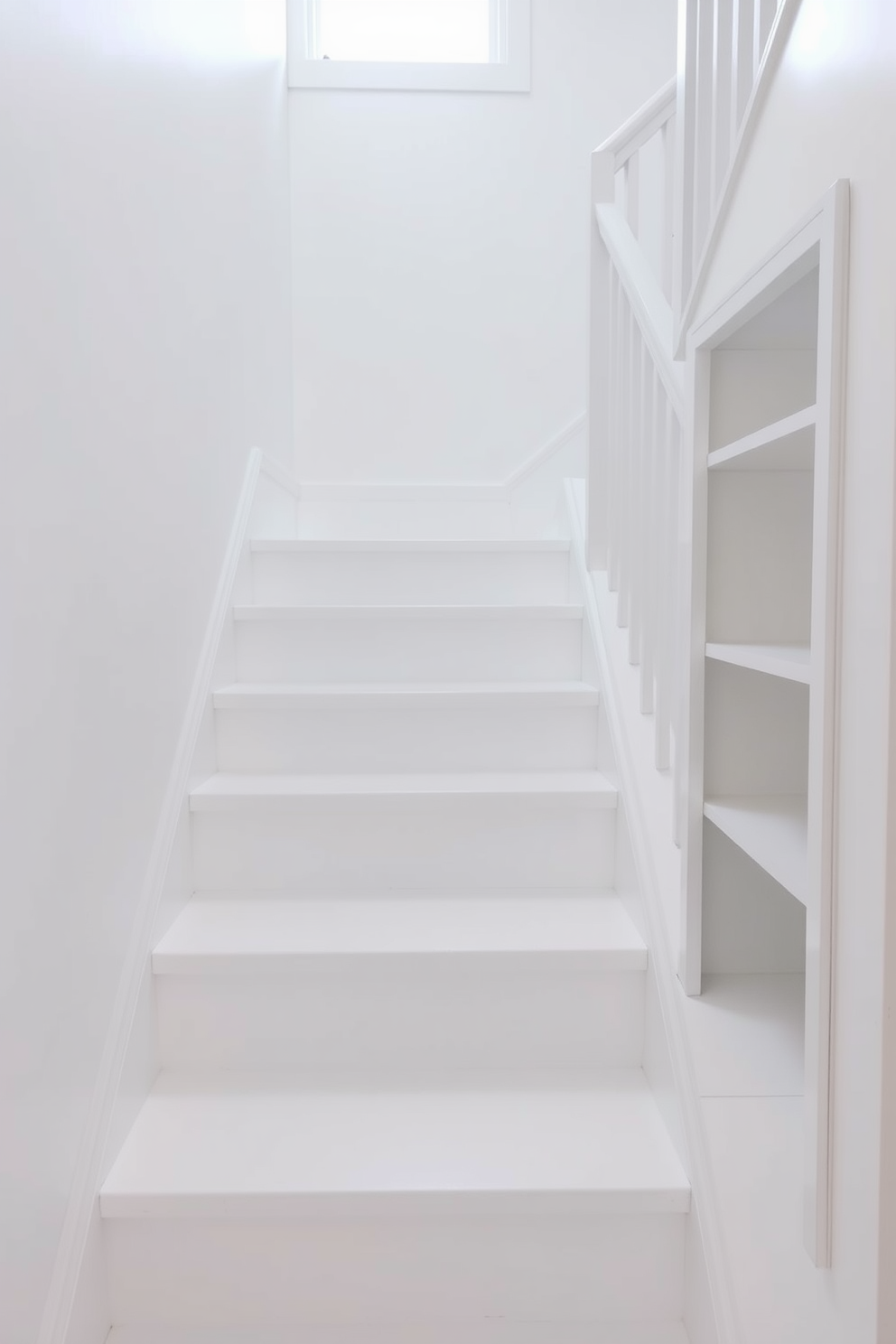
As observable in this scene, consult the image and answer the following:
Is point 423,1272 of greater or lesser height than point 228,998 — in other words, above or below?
below

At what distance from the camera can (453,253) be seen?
3375mm

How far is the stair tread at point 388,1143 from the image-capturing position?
1.18 meters

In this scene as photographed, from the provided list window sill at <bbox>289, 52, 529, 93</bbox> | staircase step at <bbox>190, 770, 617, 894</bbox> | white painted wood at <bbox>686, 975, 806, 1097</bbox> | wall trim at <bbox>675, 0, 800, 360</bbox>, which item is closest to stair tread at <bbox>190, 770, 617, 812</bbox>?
staircase step at <bbox>190, 770, 617, 894</bbox>

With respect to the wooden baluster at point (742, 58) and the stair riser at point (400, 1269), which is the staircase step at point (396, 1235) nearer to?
the stair riser at point (400, 1269)

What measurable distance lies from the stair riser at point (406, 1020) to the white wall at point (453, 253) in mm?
2290

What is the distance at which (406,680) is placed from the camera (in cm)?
217

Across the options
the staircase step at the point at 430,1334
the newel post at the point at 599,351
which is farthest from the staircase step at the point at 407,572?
the staircase step at the point at 430,1334

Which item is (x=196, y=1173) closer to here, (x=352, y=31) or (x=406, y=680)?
(x=406, y=680)

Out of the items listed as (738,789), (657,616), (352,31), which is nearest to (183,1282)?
(738,789)

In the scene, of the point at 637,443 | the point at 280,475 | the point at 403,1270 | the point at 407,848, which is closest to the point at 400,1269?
the point at 403,1270

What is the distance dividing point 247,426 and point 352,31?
6.27 feet

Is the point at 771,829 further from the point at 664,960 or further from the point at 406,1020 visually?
the point at 406,1020

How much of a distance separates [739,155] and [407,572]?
1448 millimetres

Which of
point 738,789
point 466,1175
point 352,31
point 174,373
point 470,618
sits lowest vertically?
point 466,1175
